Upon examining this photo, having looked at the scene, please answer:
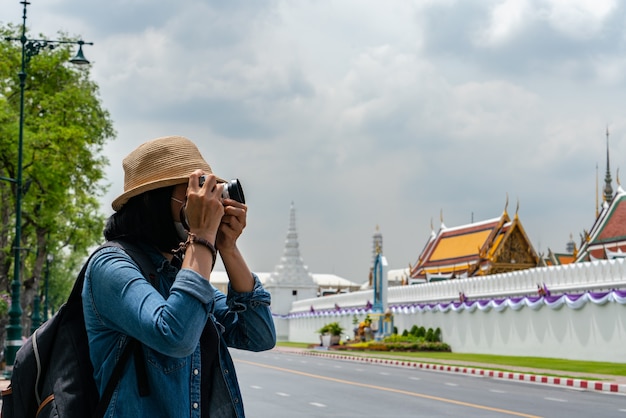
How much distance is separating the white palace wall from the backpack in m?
27.5

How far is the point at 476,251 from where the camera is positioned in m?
60.0

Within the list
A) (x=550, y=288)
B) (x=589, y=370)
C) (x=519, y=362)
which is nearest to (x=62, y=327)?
(x=589, y=370)

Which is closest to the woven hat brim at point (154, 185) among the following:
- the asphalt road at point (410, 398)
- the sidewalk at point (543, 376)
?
the asphalt road at point (410, 398)

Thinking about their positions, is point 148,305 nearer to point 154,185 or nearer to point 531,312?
point 154,185

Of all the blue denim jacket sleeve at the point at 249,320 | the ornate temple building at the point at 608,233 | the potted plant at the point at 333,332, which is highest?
the ornate temple building at the point at 608,233

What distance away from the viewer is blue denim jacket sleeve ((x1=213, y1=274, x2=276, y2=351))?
3.32m

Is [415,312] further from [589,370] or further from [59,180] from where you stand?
[589,370]

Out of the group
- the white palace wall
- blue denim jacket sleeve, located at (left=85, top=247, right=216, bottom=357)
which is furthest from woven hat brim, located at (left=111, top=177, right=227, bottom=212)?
the white palace wall

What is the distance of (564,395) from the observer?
1711cm

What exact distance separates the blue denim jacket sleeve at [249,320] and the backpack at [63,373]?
1.56ft

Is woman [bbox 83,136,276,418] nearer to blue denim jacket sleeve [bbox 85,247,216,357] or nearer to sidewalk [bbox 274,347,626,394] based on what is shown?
blue denim jacket sleeve [bbox 85,247,216,357]

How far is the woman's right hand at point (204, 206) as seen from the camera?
2834 mm

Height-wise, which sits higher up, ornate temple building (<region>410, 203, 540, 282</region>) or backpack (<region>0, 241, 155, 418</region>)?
ornate temple building (<region>410, 203, 540, 282</region>)

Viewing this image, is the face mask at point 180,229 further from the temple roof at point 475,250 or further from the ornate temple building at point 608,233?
the temple roof at point 475,250
